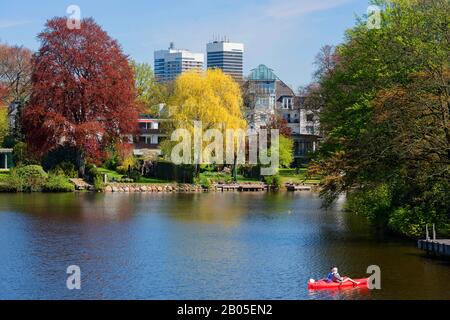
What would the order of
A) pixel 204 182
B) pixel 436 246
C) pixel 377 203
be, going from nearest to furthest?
pixel 436 246, pixel 377 203, pixel 204 182

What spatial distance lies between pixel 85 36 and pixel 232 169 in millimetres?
22331

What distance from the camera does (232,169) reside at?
290ft

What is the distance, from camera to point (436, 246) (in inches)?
1315

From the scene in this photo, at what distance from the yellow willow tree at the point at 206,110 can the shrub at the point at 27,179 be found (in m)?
13.9

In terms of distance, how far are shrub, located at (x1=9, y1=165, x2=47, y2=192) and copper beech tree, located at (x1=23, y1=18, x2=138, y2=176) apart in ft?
9.93

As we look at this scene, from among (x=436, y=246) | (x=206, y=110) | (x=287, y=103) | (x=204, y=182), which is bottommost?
(x=436, y=246)

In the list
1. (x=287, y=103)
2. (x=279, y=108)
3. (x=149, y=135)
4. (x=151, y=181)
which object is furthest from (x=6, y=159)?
(x=287, y=103)

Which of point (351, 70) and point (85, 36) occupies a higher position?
point (85, 36)

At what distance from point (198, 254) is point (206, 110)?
4466 cm

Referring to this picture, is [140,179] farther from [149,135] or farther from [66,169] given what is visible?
[149,135]

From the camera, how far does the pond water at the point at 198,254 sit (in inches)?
1070

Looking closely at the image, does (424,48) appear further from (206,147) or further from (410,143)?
(206,147)
